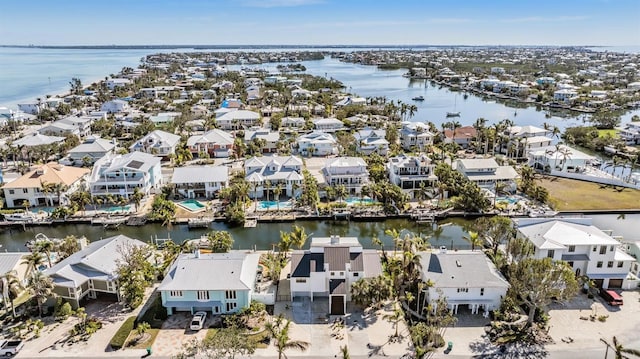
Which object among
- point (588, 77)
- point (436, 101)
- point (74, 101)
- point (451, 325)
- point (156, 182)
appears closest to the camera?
point (451, 325)

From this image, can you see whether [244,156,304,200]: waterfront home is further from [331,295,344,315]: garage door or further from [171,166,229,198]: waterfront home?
[331,295,344,315]: garage door

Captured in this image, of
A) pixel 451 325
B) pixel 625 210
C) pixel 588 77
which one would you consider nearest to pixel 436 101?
pixel 588 77

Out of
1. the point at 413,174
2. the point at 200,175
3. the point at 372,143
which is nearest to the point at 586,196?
the point at 413,174

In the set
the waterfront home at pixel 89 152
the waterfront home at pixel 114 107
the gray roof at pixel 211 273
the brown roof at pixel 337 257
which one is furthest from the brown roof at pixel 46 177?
the waterfront home at pixel 114 107

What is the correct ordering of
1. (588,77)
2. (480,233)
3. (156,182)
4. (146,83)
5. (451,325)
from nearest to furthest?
1. (451,325)
2. (480,233)
3. (156,182)
4. (146,83)
5. (588,77)

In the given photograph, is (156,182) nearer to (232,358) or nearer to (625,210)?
(232,358)

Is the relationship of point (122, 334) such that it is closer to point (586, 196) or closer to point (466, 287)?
point (466, 287)
